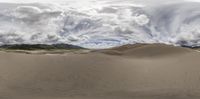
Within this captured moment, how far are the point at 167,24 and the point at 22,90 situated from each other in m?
2.77

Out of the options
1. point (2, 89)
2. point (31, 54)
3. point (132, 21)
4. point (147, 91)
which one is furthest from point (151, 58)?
point (132, 21)

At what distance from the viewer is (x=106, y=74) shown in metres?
2.63

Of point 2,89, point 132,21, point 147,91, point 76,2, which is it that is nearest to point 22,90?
point 2,89

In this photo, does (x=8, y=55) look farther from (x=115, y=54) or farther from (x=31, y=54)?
(x=115, y=54)

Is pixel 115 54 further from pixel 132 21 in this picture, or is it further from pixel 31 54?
pixel 132 21

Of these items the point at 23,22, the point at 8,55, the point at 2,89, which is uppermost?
the point at 23,22

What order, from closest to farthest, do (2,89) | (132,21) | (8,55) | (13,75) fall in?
(2,89) < (13,75) < (8,55) < (132,21)

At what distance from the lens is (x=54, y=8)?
5133mm

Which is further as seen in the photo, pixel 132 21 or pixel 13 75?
pixel 132 21

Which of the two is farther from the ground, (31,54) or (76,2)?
(76,2)

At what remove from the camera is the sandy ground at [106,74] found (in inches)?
94.3

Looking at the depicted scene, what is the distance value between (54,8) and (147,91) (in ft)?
9.45

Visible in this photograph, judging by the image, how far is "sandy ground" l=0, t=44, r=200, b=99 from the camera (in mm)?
2396

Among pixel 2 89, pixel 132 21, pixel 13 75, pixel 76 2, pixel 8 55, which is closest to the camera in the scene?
pixel 2 89
